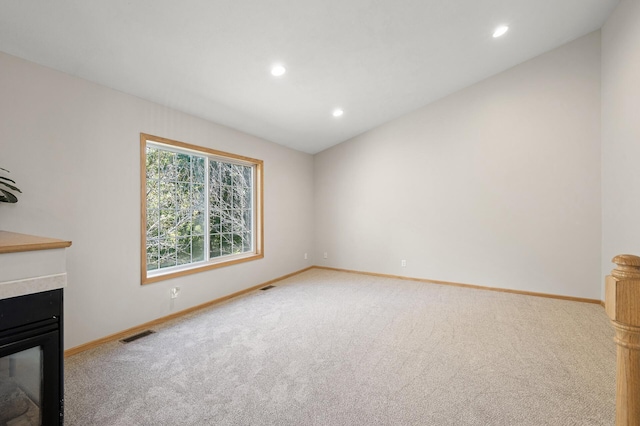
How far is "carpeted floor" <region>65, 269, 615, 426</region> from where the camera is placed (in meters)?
1.70

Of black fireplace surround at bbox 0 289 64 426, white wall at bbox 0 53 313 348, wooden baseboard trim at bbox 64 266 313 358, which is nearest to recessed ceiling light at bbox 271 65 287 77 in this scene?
white wall at bbox 0 53 313 348

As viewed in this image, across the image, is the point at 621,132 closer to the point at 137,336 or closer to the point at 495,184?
the point at 495,184

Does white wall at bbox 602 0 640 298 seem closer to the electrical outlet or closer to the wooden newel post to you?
the wooden newel post

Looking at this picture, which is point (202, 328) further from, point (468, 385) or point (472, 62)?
point (472, 62)

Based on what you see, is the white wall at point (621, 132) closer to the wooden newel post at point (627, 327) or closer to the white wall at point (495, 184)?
the white wall at point (495, 184)

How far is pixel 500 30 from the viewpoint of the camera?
324 centimetres

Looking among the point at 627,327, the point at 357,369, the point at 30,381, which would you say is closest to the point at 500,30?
the point at 627,327

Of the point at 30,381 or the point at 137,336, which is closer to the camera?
the point at 30,381

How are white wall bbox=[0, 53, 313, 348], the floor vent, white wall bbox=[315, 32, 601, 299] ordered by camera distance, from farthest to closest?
white wall bbox=[315, 32, 601, 299], the floor vent, white wall bbox=[0, 53, 313, 348]

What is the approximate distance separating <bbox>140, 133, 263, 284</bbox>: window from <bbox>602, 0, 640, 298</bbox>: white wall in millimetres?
4562

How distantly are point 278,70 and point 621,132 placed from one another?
3876 millimetres

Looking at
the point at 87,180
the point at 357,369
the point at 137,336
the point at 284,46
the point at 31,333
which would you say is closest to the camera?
the point at 31,333

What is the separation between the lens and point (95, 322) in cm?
258

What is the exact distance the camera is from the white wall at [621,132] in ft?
9.59
